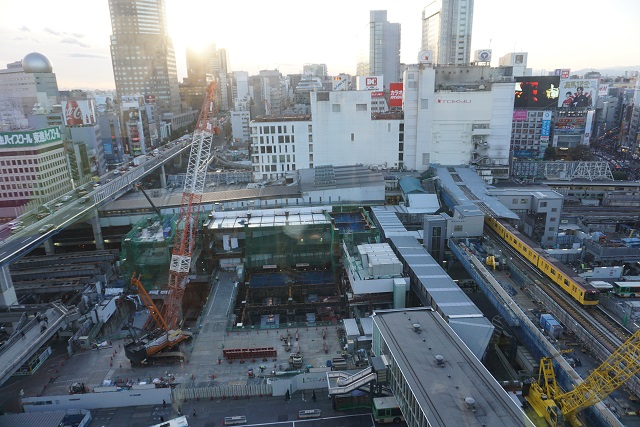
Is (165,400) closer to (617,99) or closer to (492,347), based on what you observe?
(492,347)

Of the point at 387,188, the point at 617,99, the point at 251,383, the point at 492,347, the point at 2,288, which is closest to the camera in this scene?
the point at 251,383

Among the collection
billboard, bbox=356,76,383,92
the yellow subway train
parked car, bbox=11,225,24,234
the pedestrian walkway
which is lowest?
the pedestrian walkway

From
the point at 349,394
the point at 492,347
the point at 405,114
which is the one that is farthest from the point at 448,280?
the point at 405,114

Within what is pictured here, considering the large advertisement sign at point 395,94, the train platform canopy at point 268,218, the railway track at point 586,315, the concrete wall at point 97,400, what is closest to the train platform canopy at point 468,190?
the railway track at point 586,315

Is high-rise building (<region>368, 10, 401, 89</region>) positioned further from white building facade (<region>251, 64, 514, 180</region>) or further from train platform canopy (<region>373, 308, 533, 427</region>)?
train platform canopy (<region>373, 308, 533, 427</region>)

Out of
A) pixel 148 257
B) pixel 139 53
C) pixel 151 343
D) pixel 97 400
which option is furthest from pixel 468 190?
pixel 139 53

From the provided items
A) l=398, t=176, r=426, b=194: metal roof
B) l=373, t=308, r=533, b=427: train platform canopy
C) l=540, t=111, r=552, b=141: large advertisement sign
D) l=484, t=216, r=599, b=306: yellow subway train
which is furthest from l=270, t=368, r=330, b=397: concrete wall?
l=540, t=111, r=552, b=141: large advertisement sign

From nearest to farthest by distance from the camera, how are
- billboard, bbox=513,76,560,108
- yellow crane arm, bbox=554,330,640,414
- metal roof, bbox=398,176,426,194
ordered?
yellow crane arm, bbox=554,330,640,414, metal roof, bbox=398,176,426,194, billboard, bbox=513,76,560,108

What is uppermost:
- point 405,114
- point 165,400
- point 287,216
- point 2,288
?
point 405,114
